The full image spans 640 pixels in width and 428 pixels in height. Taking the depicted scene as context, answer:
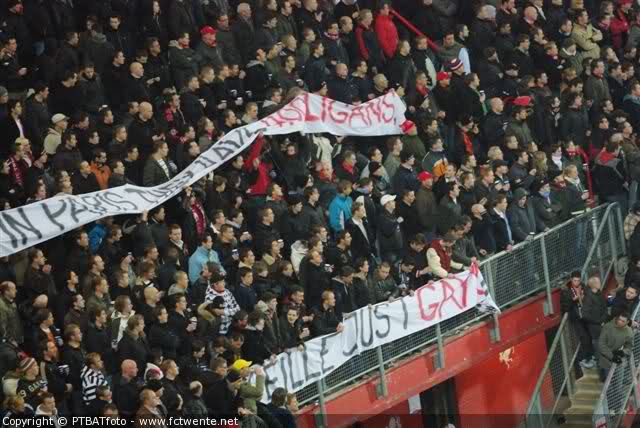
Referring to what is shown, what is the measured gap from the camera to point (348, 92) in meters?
24.0

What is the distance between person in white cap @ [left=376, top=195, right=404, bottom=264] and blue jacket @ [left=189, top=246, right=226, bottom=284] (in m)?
2.71

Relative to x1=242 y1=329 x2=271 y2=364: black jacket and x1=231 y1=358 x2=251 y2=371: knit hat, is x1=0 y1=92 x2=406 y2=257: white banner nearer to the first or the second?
x1=242 y1=329 x2=271 y2=364: black jacket

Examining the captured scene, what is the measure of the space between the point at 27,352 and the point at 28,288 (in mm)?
720

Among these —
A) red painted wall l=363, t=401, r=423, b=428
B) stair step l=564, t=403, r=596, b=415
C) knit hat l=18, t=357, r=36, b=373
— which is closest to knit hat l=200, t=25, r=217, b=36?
red painted wall l=363, t=401, r=423, b=428

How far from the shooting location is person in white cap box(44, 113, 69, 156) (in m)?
20.4

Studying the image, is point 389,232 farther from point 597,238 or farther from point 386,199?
point 597,238

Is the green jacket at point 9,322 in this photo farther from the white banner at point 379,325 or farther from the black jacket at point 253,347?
the white banner at point 379,325

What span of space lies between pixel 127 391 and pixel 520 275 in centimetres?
776

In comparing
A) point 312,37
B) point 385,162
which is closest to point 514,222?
point 385,162

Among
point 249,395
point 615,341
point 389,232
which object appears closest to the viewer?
point 249,395

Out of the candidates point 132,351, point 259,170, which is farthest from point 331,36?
point 132,351

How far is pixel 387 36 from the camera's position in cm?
2552

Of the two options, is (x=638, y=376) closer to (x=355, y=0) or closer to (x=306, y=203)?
(x=306, y=203)

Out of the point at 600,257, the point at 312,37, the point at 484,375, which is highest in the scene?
the point at 312,37
